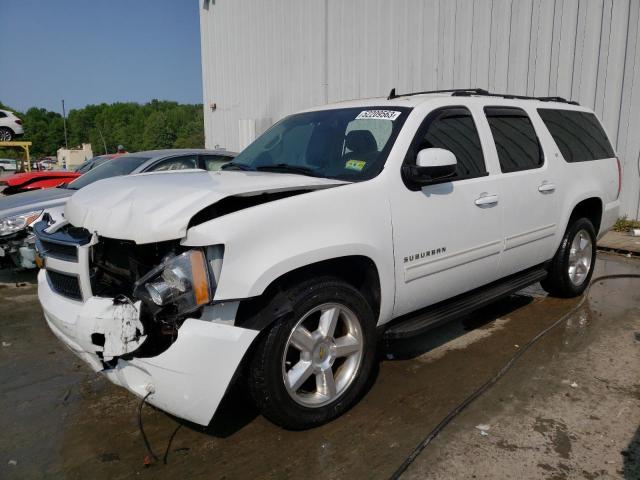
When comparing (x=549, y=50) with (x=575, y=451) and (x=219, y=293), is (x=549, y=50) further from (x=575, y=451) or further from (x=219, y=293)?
(x=219, y=293)

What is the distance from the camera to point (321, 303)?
279cm

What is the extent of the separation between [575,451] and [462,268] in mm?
1327

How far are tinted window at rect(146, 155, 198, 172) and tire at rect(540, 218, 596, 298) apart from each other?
4.41 meters

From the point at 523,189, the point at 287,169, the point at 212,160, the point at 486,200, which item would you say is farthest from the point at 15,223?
the point at 523,189

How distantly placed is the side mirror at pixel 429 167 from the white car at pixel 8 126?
2466 centimetres

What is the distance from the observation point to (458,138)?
148 inches

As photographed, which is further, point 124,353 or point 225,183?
point 225,183

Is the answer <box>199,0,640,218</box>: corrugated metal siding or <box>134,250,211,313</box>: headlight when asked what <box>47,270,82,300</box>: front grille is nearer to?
<box>134,250,211,313</box>: headlight

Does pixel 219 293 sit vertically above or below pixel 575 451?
above

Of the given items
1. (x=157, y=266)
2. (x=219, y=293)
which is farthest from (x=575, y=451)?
(x=157, y=266)

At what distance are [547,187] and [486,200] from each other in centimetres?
96

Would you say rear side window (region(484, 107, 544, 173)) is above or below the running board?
above

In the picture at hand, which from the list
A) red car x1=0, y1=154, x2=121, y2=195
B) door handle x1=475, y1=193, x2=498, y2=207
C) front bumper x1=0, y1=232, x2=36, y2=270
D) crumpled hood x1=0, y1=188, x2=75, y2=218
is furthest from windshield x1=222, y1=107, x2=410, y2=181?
red car x1=0, y1=154, x2=121, y2=195

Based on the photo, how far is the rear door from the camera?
4.03 m
